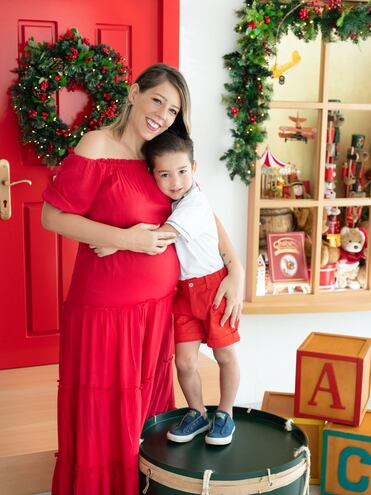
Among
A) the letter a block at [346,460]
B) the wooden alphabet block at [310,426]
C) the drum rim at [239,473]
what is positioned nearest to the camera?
the drum rim at [239,473]

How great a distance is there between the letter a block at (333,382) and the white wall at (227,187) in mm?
1230

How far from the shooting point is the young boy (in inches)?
83.1

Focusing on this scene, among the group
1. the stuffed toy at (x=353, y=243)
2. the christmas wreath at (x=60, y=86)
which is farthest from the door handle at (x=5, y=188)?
the stuffed toy at (x=353, y=243)

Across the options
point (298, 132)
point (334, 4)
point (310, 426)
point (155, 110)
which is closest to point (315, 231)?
point (298, 132)

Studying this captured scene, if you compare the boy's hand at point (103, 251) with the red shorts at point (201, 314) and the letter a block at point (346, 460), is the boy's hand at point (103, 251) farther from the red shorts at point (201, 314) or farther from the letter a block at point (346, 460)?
the letter a block at point (346, 460)

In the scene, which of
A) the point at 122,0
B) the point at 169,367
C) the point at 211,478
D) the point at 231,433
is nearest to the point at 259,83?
the point at 122,0

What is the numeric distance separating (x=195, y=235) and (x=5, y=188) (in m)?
1.39

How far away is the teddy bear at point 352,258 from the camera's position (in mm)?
4059

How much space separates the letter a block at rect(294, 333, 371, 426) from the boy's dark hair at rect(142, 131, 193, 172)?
3.16 ft

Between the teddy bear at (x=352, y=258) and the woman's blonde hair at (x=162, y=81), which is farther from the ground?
the woman's blonde hair at (x=162, y=81)

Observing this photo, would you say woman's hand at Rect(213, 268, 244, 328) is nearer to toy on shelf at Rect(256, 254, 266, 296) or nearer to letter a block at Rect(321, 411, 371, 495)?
letter a block at Rect(321, 411, 371, 495)

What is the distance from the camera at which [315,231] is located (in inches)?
154

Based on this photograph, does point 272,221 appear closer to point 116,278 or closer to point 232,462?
point 116,278

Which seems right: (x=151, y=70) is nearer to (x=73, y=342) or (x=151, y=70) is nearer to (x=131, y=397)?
(x=73, y=342)
